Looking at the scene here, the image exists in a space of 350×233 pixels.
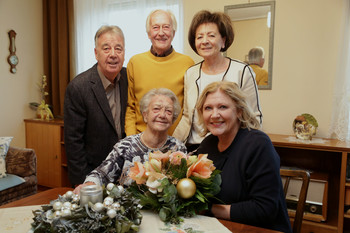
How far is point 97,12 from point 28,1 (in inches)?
45.3

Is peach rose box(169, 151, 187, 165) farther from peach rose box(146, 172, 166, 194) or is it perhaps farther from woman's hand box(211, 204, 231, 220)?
woman's hand box(211, 204, 231, 220)

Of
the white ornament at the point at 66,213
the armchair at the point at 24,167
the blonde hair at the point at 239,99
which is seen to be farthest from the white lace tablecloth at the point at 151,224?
the armchair at the point at 24,167

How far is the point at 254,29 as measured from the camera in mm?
3209

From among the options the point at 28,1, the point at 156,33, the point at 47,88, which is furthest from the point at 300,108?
the point at 28,1

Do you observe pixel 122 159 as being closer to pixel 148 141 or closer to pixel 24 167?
pixel 148 141

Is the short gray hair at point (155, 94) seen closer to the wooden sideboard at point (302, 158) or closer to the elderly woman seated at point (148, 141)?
the elderly woman seated at point (148, 141)

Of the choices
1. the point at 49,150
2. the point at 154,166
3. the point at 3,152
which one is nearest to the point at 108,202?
the point at 154,166

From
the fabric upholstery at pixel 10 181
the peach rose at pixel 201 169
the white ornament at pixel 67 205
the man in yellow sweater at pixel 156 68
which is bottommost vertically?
the fabric upholstery at pixel 10 181

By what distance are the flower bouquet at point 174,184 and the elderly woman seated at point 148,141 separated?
49 centimetres

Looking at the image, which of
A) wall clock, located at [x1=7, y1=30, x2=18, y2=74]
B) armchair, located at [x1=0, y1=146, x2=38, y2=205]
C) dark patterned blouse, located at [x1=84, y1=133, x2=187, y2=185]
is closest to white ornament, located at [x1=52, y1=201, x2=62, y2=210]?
dark patterned blouse, located at [x1=84, y1=133, x2=187, y2=185]

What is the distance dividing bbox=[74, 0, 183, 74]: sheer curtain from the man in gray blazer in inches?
67.4

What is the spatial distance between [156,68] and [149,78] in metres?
0.09

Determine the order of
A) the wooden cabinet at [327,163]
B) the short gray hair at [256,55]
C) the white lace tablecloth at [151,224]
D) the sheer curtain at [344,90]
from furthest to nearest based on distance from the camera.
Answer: the short gray hair at [256,55]
the sheer curtain at [344,90]
the wooden cabinet at [327,163]
the white lace tablecloth at [151,224]

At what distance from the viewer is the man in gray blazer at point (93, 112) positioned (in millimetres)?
2055
